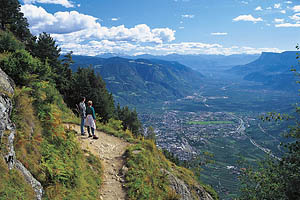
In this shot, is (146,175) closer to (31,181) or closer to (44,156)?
(44,156)

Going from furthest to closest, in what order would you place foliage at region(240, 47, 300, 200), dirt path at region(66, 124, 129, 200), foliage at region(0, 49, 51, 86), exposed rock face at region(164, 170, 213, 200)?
exposed rock face at region(164, 170, 213, 200) < foliage at region(240, 47, 300, 200) < foliage at region(0, 49, 51, 86) < dirt path at region(66, 124, 129, 200)

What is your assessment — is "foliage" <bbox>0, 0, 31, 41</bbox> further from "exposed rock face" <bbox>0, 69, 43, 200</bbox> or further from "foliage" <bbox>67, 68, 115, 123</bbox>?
"exposed rock face" <bbox>0, 69, 43, 200</bbox>

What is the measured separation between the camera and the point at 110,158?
12.1m

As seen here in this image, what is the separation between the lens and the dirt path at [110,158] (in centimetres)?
926

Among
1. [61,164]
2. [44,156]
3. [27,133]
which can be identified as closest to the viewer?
[27,133]

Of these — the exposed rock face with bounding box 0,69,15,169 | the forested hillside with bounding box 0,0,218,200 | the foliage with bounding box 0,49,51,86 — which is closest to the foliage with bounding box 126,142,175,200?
the forested hillside with bounding box 0,0,218,200

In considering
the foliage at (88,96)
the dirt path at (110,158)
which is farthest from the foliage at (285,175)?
the foliage at (88,96)

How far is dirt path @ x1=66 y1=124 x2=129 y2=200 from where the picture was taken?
9.26 m

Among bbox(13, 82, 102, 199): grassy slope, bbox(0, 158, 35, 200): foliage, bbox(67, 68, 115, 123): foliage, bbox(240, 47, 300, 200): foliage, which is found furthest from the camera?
bbox(67, 68, 115, 123): foliage

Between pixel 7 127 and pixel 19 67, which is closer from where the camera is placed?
pixel 7 127

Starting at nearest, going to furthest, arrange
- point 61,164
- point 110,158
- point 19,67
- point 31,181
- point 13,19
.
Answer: point 31,181 < point 61,164 < point 19,67 < point 110,158 < point 13,19

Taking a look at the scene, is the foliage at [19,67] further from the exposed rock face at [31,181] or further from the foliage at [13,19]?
the foliage at [13,19]

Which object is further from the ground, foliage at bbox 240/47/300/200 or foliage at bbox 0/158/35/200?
foliage at bbox 0/158/35/200

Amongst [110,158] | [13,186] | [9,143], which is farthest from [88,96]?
[13,186]
